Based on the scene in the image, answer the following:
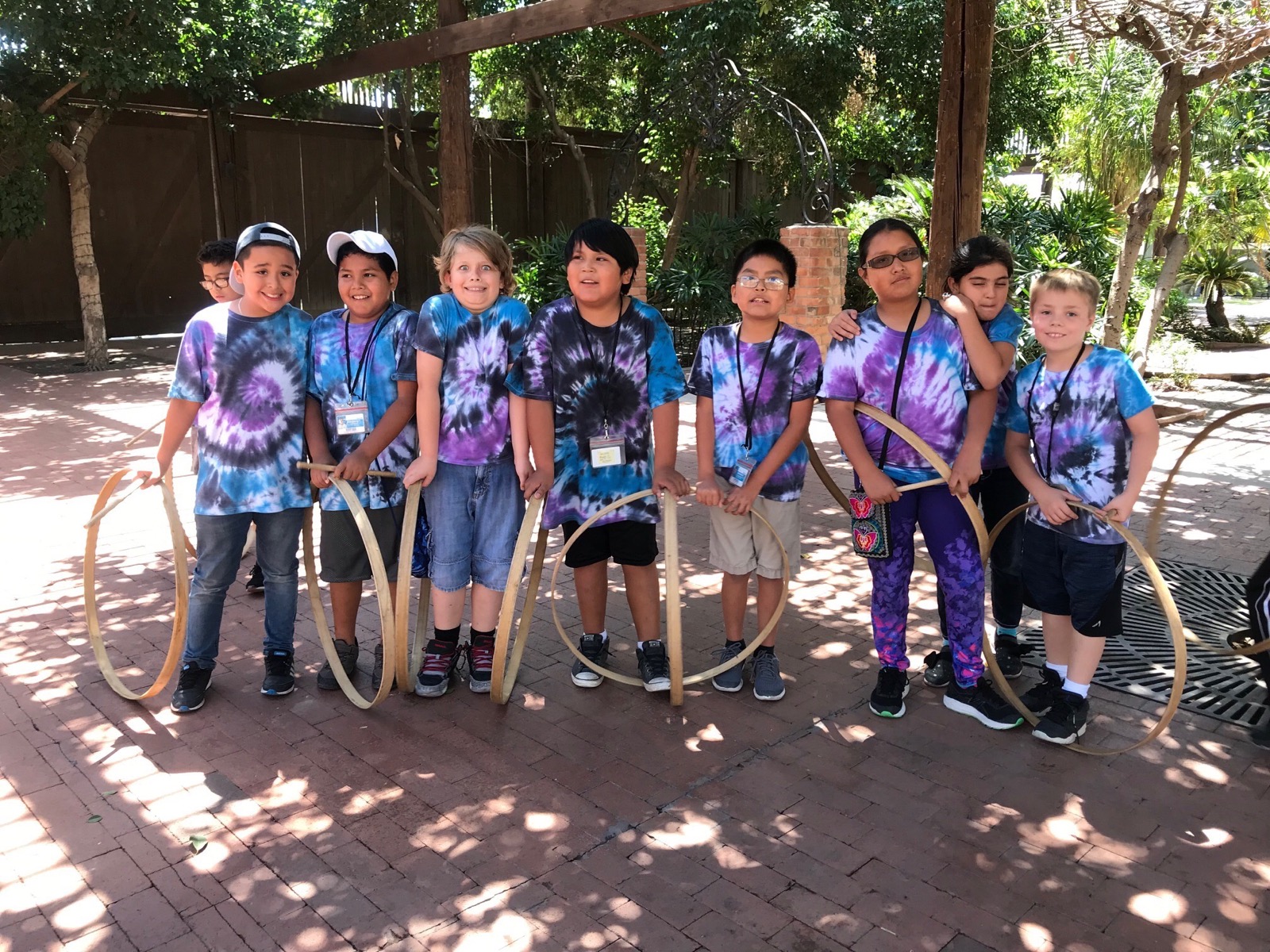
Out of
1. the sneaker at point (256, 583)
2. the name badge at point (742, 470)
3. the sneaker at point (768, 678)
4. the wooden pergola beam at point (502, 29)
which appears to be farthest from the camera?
the wooden pergola beam at point (502, 29)

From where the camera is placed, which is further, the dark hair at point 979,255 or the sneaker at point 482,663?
the sneaker at point 482,663

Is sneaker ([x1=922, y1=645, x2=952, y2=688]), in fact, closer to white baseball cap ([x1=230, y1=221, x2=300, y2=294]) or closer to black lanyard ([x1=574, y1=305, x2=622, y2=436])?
black lanyard ([x1=574, y1=305, x2=622, y2=436])

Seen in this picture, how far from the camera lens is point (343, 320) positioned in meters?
4.03

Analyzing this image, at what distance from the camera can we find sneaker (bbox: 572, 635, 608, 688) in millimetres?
4234

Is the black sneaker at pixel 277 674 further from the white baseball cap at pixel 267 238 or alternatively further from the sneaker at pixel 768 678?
the sneaker at pixel 768 678

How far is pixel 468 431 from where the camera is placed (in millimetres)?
3930

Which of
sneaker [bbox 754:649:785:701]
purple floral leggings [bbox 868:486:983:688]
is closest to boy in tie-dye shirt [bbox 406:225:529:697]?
sneaker [bbox 754:649:785:701]

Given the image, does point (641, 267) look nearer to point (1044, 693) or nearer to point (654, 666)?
point (654, 666)

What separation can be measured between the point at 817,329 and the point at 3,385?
9.01m

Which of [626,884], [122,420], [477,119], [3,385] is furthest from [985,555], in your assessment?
[477,119]

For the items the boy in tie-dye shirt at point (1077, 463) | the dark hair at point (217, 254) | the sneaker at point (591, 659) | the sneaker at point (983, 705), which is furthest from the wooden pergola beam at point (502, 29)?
the sneaker at point (983, 705)

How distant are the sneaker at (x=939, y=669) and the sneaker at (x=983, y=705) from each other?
0.13 meters

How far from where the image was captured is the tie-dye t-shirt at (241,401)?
3861mm

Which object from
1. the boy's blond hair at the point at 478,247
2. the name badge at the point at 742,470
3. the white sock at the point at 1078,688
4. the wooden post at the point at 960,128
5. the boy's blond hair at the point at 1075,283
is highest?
the wooden post at the point at 960,128
